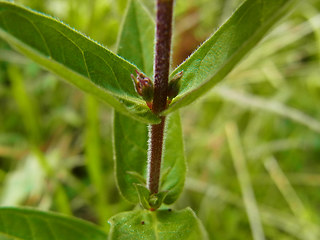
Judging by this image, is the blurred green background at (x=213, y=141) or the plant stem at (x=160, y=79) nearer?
the plant stem at (x=160, y=79)

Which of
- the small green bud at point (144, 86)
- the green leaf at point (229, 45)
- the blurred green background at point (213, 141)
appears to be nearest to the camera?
the green leaf at point (229, 45)

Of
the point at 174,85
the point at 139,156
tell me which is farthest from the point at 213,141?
the point at 174,85

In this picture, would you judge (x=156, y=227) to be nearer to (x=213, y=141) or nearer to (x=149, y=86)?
(x=149, y=86)

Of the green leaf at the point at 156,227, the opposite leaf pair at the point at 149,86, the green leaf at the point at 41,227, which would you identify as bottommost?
the green leaf at the point at 41,227

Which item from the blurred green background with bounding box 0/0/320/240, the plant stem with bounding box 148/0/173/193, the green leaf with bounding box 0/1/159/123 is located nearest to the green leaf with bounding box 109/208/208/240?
the plant stem with bounding box 148/0/173/193

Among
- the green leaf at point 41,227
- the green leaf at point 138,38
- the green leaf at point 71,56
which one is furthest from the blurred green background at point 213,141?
the green leaf at point 71,56

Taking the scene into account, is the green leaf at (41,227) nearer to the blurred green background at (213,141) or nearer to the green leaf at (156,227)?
the green leaf at (156,227)

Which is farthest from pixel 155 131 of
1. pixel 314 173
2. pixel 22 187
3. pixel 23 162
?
pixel 314 173
